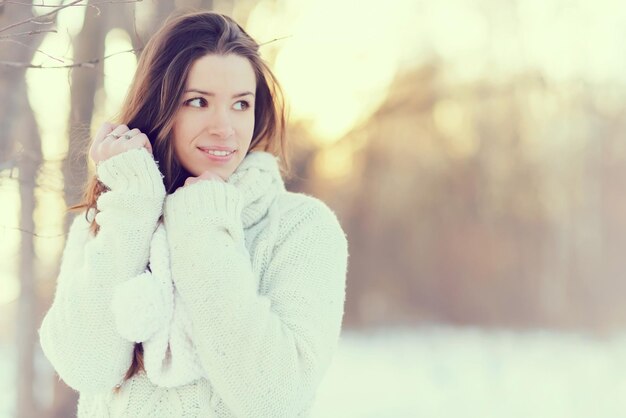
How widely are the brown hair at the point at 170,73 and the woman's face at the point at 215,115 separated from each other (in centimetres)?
2

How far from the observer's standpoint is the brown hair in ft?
5.29

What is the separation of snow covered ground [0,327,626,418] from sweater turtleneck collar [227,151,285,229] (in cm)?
306

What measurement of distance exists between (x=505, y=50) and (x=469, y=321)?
2453mm

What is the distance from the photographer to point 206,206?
1476 millimetres

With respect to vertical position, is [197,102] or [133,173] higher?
[197,102]

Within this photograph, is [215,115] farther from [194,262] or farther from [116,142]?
[194,262]

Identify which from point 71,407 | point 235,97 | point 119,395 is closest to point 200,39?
point 235,97

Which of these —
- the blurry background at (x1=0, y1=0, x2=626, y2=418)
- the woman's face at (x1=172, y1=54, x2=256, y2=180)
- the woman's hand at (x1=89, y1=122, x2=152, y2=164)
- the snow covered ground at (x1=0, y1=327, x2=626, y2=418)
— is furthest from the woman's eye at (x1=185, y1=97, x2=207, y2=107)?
the blurry background at (x1=0, y1=0, x2=626, y2=418)

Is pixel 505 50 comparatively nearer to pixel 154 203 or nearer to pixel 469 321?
pixel 469 321

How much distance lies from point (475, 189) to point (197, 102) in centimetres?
643

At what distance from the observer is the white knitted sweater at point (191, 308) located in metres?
1.38

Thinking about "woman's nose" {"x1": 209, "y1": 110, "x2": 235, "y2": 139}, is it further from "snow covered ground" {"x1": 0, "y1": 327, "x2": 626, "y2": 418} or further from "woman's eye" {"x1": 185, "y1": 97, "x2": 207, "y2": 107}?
"snow covered ground" {"x1": 0, "y1": 327, "x2": 626, "y2": 418}

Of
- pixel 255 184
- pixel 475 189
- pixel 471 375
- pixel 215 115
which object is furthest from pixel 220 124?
pixel 475 189

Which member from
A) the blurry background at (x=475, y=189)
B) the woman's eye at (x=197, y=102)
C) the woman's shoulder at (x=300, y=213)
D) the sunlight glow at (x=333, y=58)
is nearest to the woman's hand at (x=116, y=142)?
the woman's eye at (x=197, y=102)
